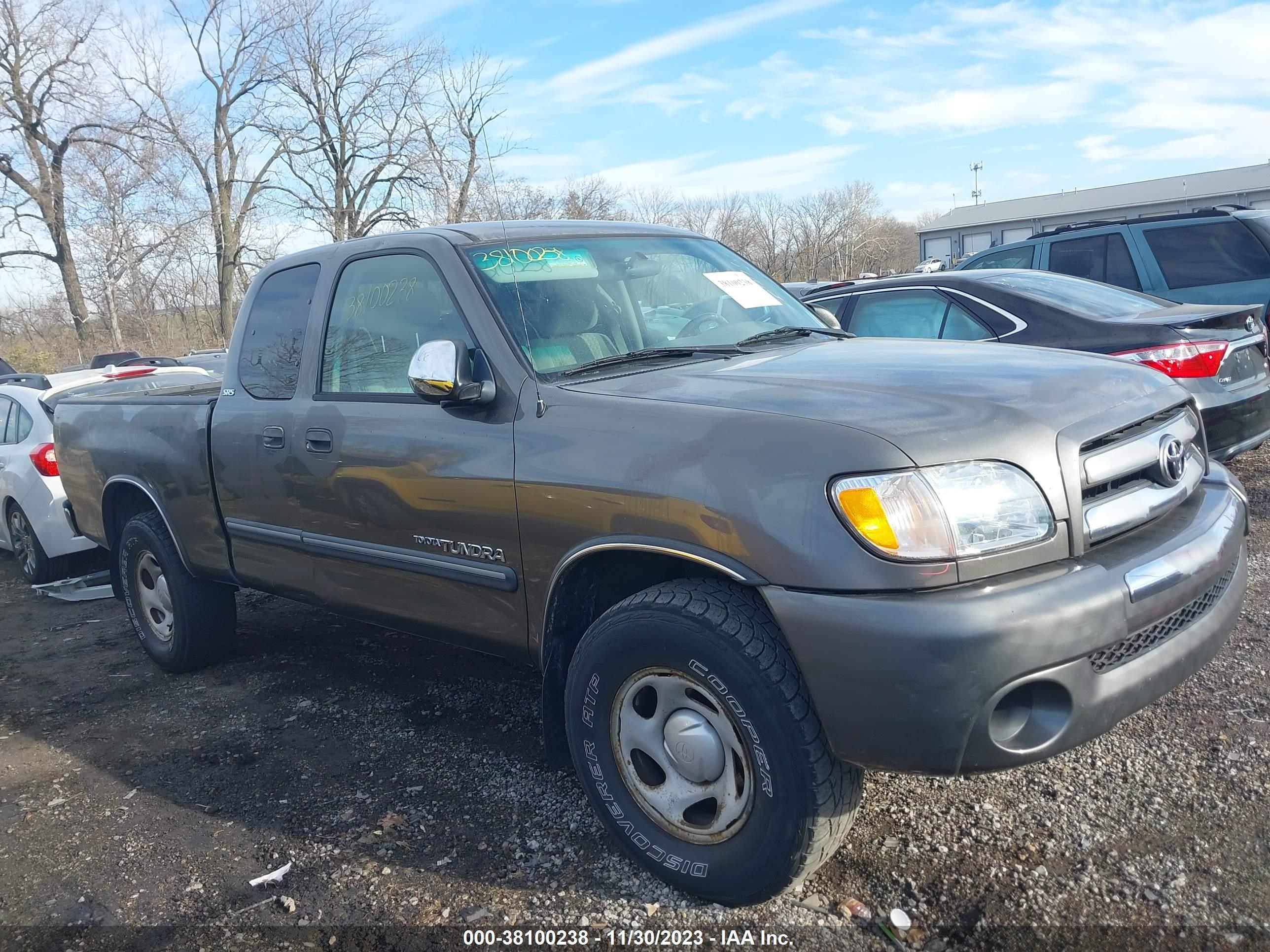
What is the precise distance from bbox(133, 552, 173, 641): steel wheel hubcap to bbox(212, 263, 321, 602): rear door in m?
0.90

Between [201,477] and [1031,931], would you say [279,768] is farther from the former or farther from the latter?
[1031,931]

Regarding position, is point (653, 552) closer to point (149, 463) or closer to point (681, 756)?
point (681, 756)

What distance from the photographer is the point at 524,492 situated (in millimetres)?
2910

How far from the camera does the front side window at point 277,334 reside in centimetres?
398

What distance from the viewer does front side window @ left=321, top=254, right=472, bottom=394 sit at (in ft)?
11.3

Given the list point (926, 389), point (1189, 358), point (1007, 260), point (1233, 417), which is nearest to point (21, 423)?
point (926, 389)

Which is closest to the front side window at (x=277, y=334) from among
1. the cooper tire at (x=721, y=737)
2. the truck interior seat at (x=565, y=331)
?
the truck interior seat at (x=565, y=331)

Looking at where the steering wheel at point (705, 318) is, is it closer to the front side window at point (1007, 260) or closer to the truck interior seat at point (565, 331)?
the truck interior seat at point (565, 331)

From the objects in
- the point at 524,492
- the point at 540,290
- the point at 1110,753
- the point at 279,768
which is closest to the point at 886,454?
the point at 524,492

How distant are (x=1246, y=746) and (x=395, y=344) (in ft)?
10.5

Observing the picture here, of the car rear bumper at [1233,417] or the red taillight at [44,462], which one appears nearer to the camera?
the car rear bumper at [1233,417]

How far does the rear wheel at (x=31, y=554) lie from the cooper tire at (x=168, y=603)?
8.07 ft

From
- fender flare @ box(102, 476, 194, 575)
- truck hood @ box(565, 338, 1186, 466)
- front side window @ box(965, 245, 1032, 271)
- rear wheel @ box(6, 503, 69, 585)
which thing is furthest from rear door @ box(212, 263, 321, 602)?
front side window @ box(965, 245, 1032, 271)

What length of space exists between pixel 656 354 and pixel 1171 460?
1560 mm
